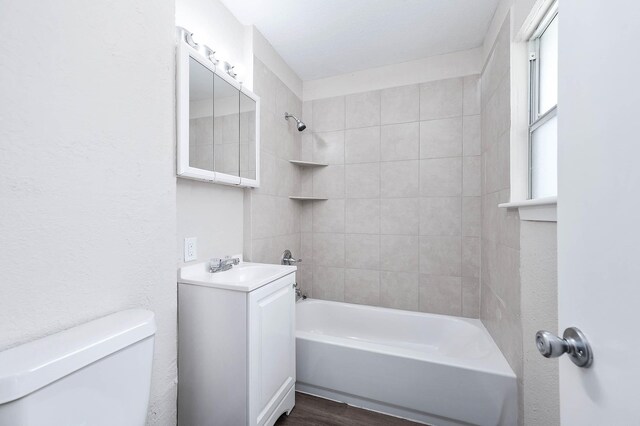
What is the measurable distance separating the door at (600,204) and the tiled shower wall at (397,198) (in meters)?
1.78

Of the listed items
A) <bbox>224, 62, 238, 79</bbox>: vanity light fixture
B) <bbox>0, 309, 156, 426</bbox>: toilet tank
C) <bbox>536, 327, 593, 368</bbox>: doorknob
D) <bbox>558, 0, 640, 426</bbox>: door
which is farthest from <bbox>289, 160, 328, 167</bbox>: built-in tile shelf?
<bbox>536, 327, 593, 368</bbox>: doorknob

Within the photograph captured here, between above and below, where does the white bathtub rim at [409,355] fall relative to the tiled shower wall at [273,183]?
below

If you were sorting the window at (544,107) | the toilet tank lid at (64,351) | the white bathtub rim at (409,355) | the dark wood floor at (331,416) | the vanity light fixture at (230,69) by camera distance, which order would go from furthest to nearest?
the vanity light fixture at (230,69)
the dark wood floor at (331,416)
the white bathtub rim at (409,355)
the window at (544,107)
the toilet tank lid at (64,351)

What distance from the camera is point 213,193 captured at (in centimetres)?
163

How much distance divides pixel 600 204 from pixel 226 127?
5.52 feet

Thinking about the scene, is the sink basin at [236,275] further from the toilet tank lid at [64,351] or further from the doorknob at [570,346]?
the doorknob at [570,346]

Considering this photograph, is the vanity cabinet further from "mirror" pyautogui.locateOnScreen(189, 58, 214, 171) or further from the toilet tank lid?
"mirror" pyautogui.locateOnScreen(189, 58, 214, 171)

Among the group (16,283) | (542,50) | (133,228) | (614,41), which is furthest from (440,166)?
(16,283)

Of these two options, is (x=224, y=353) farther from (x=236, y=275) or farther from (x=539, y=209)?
(x=539, y=209)

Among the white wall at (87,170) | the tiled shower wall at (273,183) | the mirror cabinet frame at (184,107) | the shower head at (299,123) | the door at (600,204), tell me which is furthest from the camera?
the shower head at (299,123)

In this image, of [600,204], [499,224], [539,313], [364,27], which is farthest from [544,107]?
[364,27]

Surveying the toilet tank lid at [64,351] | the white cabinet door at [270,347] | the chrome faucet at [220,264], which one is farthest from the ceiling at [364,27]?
the toilet tank lid at [64,351]

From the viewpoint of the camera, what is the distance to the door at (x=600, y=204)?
1.19 ft

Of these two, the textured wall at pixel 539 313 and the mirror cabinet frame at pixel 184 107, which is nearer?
the textured wall at pixel 539 313
